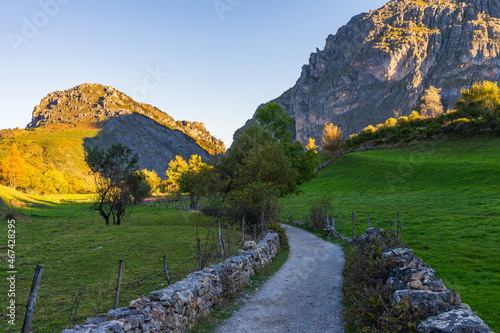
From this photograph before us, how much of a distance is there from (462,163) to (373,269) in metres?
51.4

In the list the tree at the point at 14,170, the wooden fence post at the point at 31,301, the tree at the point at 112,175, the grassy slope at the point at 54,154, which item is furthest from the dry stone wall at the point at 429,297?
the grassy slope at the point at 54,154

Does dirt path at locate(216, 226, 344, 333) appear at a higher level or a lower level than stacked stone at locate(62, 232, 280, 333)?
lower

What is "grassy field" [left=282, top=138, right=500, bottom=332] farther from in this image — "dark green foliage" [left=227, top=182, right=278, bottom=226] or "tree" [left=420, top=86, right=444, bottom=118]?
"tree" [left=420, top=86, right=444, bottom=118]

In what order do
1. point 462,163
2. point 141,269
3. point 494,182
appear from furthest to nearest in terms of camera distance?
1. point 462,163
2. point 494,182
3. point 141,269

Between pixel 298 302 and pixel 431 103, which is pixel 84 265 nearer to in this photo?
pixel 298 302

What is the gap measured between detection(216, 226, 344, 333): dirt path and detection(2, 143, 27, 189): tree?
89.2 m

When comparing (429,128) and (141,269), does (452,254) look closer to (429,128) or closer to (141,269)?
(141,269)

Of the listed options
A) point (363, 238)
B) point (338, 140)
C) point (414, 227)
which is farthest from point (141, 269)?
point (338, 140)

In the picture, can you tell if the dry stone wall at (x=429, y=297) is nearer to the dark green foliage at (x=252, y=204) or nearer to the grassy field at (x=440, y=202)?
the grassy field at (x=440, y=202)

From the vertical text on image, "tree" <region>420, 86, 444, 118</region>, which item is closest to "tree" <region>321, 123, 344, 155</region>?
the vertical text on image

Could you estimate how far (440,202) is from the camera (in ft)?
118

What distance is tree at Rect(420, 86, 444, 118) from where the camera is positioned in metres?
182

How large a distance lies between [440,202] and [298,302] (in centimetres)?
3178

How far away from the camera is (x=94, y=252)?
20.0 meters
